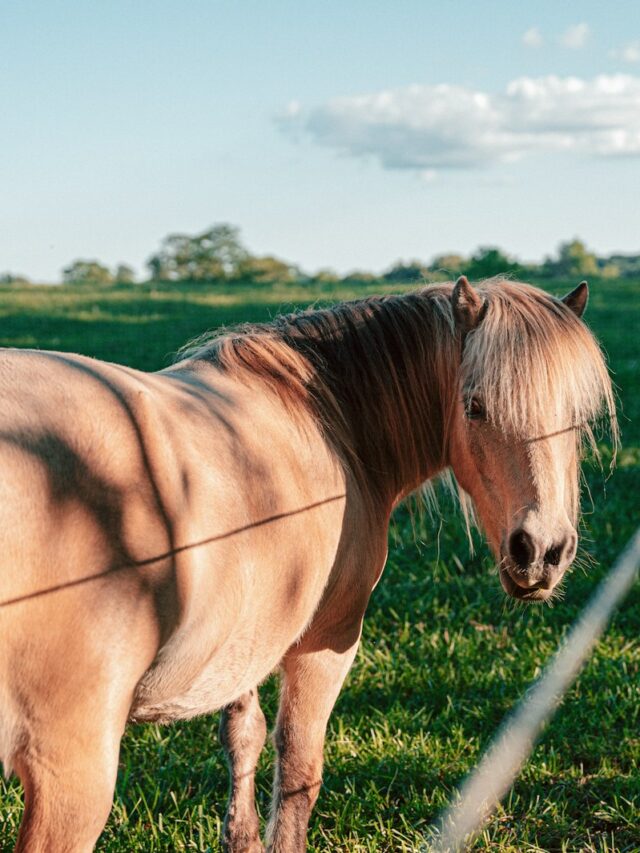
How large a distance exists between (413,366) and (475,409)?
14.4 inches

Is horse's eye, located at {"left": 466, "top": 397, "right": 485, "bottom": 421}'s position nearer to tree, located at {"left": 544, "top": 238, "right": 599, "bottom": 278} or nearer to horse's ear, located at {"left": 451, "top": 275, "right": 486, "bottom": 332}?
horse's ear, located at {"left": 451, "top": 275, "right": 486, "bottom": 332}

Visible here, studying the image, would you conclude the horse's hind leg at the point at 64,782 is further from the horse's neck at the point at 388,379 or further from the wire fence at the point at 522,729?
the wire fence at the point at 522,729

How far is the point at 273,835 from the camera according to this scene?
107 inches

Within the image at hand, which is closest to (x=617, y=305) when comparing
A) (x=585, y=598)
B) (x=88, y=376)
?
(x=585, y=598)

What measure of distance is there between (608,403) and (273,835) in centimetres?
175

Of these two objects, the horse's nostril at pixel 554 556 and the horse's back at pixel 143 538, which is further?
the horse's nostril at pixel 554 556

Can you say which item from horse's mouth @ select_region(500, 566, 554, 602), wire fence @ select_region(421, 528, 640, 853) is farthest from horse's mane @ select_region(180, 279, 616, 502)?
wire fence @ select_region(421, 528, 640, 853)

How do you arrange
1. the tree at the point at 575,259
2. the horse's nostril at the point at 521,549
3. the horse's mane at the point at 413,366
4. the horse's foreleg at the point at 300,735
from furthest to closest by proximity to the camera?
1. the tree at the point at 575,259
2. the horse's foreleg at the point at 300,735
3. the horse's mane at the point at 413,366
4. the horse's nostril at the point at 521,549

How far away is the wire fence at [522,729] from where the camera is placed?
3.03 meters

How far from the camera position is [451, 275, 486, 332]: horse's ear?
2516 mm

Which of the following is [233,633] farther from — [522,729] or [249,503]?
[522,729]

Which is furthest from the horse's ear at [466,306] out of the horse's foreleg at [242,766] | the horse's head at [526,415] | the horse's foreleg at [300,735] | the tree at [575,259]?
the tree at [575,259]

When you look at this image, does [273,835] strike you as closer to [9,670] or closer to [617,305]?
[9,670]

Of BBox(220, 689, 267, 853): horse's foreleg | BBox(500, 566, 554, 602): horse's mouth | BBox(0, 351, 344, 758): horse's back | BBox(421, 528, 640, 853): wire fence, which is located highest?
BBox(0, 351, 344, 758): horse's back
